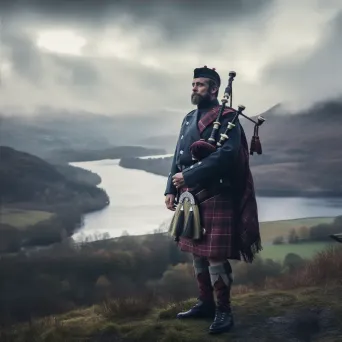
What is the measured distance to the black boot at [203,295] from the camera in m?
2.64

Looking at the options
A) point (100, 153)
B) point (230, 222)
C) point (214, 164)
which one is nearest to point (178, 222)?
point (230, 222)

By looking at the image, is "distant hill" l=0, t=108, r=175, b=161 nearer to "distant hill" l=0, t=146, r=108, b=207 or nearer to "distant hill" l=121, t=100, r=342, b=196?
"distant hill" l=0, t=146, r=108, b=207

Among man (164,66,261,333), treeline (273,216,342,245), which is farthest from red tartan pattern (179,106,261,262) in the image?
treeline (273,216,342,245)

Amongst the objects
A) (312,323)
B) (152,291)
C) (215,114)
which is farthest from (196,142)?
(152,291)

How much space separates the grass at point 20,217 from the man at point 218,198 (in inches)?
54.9

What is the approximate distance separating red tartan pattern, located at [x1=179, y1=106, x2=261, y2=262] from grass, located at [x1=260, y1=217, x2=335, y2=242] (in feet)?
3.52

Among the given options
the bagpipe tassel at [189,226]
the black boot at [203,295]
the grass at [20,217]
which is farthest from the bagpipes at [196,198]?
the grass at [20,217]

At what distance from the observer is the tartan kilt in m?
2.45

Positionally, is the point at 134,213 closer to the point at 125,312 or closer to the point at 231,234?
the point at 125,312

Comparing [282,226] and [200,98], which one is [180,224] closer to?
[200,98]

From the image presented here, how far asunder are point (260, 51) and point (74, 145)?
58.8 inches

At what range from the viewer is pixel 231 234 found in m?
2.47

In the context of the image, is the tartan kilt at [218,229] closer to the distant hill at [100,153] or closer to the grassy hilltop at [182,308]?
the grassy hilltop at [182,308]

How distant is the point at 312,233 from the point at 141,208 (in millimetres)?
1193
